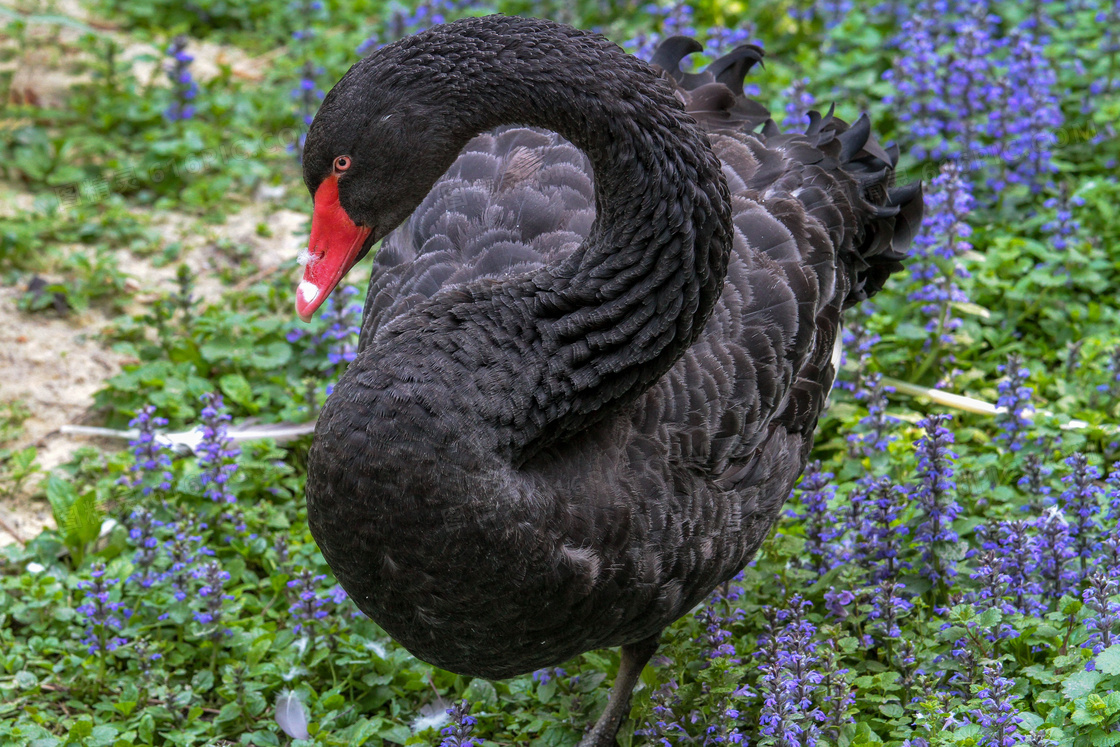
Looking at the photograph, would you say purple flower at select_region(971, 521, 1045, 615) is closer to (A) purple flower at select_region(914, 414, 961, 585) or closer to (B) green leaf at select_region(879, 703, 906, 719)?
(A) purple flower at select_region(914, 414, 961, 585)

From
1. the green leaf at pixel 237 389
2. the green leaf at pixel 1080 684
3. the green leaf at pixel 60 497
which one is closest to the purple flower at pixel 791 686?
the green leaf at pixel 1080 684

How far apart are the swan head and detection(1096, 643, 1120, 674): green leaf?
7.54ft

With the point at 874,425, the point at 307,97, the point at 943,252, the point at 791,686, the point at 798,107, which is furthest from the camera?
the point at 307,97

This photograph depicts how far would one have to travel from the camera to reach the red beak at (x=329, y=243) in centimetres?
345

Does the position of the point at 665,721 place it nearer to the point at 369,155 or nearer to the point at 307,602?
the point at 307,602

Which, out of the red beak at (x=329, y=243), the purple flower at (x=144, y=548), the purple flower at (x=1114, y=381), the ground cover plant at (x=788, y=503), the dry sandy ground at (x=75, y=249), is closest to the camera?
the red beak at (x=329, y=243)

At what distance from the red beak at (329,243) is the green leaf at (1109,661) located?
239cm

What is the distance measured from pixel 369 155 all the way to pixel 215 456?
1.93 m

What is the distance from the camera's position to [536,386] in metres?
3.29

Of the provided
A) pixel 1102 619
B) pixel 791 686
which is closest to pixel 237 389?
pixel 791 686

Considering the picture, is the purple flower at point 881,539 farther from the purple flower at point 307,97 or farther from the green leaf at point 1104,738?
the purple flower at point 307,97

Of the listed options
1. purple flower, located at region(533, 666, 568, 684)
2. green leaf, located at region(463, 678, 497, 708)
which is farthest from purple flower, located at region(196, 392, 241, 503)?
purple flower, located at region(533, 666, 568, 684)

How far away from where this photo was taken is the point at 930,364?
5.59m

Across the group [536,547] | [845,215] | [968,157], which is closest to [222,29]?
[968,157]
